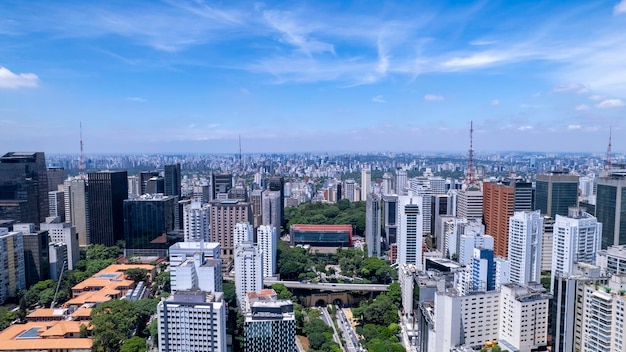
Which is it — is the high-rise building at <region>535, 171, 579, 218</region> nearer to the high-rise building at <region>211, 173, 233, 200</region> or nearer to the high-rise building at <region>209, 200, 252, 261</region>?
the high-rise building at <region>209, 200, 252, 261</region>

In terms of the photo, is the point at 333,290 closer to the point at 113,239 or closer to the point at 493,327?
the point at 493,327

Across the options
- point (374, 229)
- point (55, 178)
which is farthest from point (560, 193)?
point (55, 178)

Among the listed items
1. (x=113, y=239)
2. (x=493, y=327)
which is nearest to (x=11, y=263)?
(x=113, y=239)

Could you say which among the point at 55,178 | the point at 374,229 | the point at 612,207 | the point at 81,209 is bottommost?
the point at 374,229

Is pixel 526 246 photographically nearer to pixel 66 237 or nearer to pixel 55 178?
pixel 66 237

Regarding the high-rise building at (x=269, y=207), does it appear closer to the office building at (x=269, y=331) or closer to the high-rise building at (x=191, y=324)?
the office building at (x=269, y=331)

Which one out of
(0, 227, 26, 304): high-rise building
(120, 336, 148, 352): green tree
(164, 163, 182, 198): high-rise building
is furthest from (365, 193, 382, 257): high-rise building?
(164, 163, 182, 198): high-rise building
